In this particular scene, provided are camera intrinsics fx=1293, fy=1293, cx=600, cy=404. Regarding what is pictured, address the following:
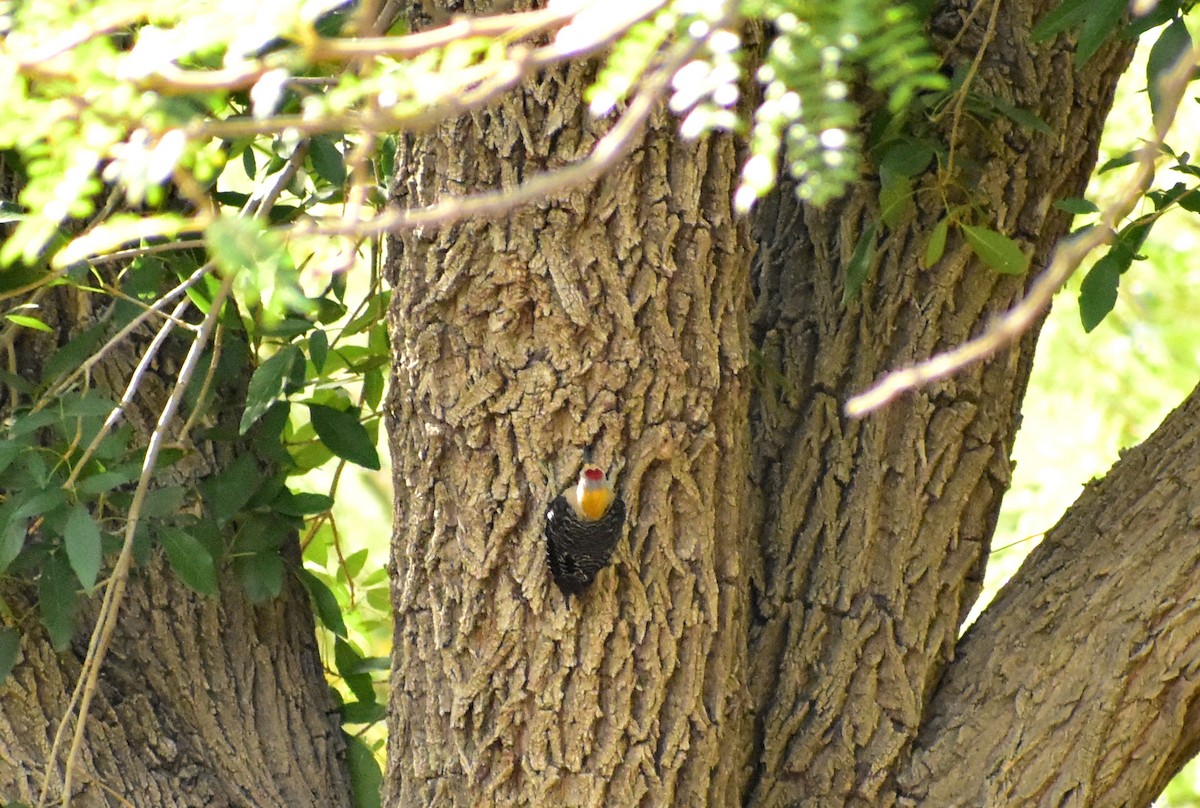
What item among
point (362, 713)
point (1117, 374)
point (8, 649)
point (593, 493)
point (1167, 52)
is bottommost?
A: point (362, 713)

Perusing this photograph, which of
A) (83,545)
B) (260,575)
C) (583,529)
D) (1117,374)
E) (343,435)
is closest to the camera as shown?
(583,529)

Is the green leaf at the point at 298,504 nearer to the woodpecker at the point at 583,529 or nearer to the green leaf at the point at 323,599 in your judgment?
the green leaf at the point at 323,599

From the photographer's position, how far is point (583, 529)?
1.85m

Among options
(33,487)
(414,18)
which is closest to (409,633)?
(33,487)

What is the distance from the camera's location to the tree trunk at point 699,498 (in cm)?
198

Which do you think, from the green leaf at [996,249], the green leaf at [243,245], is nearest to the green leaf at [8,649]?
the green leaf at [243,245]

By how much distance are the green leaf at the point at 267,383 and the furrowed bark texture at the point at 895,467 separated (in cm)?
85

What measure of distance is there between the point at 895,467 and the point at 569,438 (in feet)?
2.04

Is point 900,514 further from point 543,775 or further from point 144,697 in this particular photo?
point 144,697

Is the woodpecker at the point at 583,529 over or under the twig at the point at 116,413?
under

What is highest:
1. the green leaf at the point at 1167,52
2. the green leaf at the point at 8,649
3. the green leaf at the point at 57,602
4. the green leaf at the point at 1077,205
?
the green leaf at the point at 1167,52

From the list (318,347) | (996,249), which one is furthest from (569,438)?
(996,249)

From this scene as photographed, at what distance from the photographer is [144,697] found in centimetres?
224

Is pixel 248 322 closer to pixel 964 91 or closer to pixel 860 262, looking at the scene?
pixel 860 262
